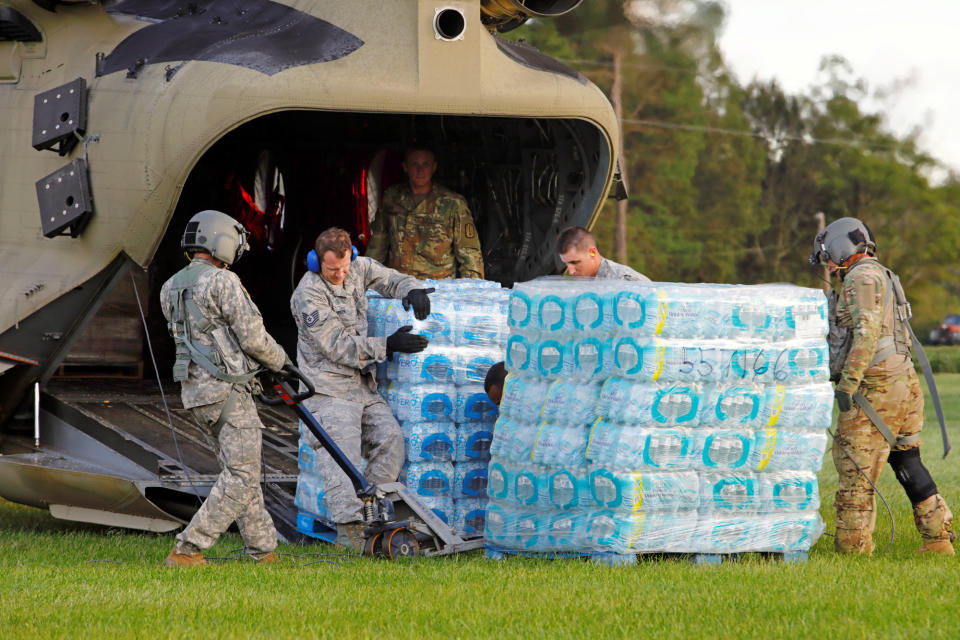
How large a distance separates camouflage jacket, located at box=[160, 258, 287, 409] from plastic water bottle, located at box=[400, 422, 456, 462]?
1.04 m

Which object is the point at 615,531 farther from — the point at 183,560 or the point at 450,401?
the point at 183,560

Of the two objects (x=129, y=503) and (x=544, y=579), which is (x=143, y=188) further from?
(x=544, y=579)

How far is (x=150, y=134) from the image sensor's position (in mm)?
9234

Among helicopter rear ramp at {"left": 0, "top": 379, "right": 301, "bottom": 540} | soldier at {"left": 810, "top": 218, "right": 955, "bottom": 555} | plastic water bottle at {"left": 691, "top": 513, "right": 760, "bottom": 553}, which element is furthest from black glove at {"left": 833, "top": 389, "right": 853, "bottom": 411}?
helicopter rear ramp at {"left": 0, "top": 379, "right": 301, "bottom": 540}

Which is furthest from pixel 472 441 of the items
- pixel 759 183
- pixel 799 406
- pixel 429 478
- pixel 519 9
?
pixel 759 183

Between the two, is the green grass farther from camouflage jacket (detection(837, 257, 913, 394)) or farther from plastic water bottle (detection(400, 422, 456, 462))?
camouflage jacket (detection(837, 257, 913, 394))

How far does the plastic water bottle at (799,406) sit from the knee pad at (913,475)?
39.7 inches

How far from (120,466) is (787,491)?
179 inches

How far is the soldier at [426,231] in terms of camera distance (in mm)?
10828

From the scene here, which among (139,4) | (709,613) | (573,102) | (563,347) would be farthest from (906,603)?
(139,4)

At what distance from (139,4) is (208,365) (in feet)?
13.2

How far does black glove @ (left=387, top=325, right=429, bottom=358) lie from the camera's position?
26.6 feet

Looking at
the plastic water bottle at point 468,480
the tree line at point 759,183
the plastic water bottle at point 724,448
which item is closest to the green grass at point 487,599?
the plastic water bottle at point 468,480

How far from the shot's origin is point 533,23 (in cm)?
3619
